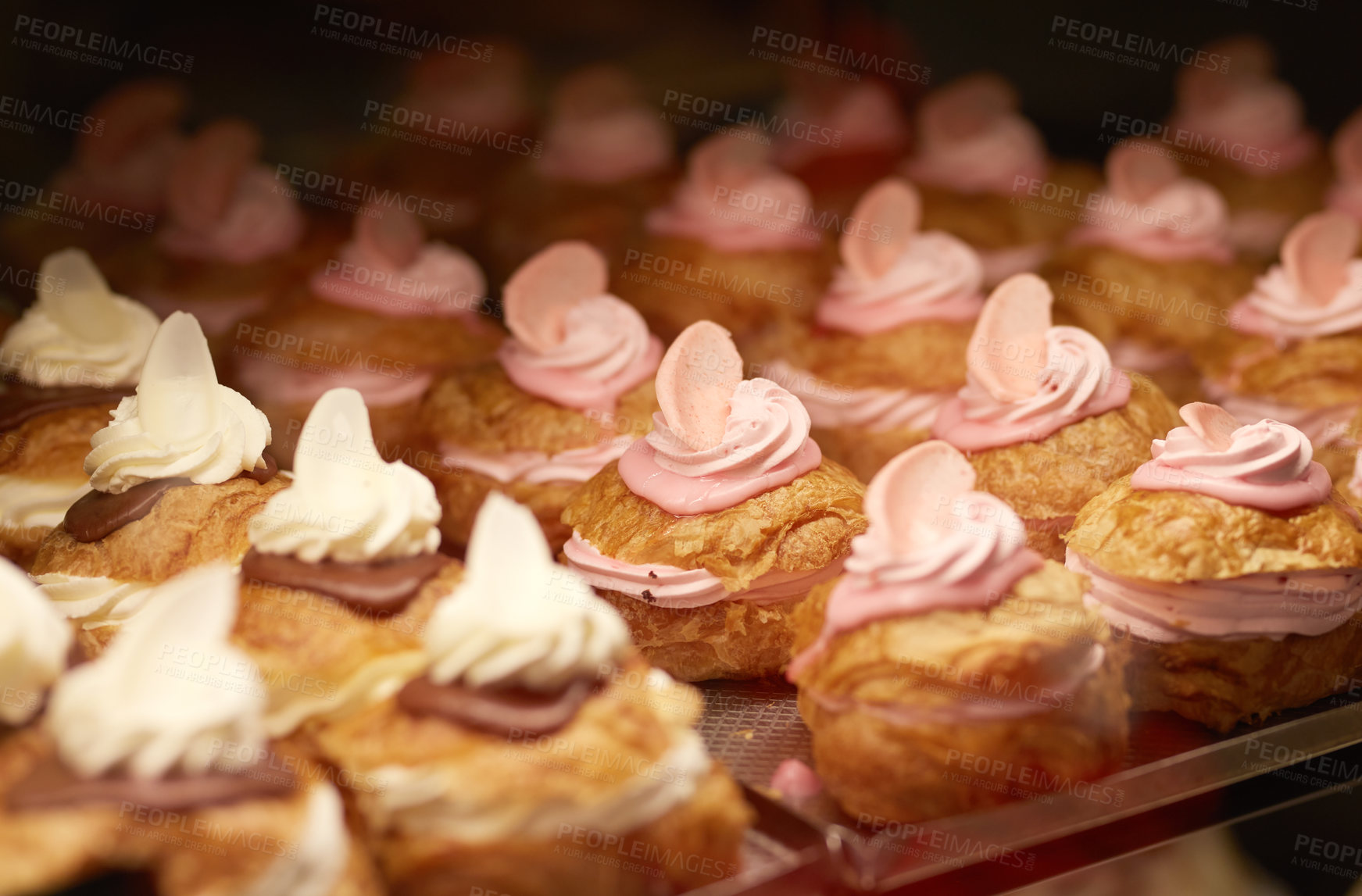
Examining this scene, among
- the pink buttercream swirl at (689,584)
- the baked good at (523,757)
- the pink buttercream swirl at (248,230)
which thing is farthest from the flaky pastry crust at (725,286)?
the baked good at (523,757)

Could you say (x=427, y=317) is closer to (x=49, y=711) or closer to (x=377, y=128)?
(x=377, y=128)

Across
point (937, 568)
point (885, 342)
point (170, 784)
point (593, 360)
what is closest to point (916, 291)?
point (885, 342)

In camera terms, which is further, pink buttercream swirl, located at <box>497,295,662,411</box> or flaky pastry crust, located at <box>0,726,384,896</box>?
pink buttercream swirl, located at <box>497,295,662,411</box>

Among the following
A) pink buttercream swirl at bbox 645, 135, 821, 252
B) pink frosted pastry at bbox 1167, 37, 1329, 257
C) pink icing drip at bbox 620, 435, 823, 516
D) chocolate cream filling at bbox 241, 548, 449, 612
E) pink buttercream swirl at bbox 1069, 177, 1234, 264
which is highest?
pink frosted pastry at bbox 1167, 37, 1329, 257

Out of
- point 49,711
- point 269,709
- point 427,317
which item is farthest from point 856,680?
point 427,317

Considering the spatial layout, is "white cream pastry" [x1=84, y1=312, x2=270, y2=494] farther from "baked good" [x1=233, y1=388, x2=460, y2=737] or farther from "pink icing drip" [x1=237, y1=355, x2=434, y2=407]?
"pink icing drip" [x1=237, y1=355, x2=434, y2=407]

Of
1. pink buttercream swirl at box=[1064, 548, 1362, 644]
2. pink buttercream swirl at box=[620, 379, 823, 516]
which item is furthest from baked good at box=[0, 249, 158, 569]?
pink buttercream swirl at box=[1064, 548, 1362, 644]
